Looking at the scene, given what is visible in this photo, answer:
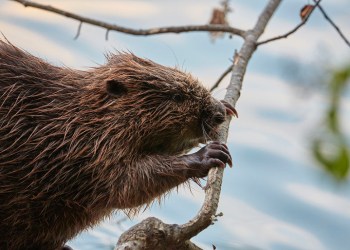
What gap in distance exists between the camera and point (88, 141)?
382cm

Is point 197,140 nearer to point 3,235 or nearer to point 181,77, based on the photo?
point 181,77

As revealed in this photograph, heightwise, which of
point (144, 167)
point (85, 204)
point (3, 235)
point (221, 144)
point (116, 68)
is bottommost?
point (3, 235)

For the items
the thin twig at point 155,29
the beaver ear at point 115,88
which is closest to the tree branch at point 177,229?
the beaver ear at point 115,88

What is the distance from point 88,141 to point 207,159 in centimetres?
89

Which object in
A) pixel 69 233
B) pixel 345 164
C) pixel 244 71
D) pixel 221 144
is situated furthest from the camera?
pixel 244 71

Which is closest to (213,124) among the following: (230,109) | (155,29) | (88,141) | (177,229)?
(230,109)

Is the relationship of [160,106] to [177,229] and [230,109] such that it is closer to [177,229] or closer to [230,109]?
[230,109]

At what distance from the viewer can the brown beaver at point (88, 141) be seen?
361 cm

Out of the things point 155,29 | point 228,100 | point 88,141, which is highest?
point 155,29

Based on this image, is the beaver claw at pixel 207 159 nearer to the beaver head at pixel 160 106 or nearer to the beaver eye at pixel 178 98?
the beaver head at pixel 160 106

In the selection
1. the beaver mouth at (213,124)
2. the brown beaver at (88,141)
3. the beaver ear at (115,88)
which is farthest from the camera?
the beaver ear at (115,88)

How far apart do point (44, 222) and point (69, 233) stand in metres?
0.27

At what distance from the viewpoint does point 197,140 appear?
3963 mm

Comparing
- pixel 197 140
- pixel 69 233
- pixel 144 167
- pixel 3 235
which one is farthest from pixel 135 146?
pixel 3 235
